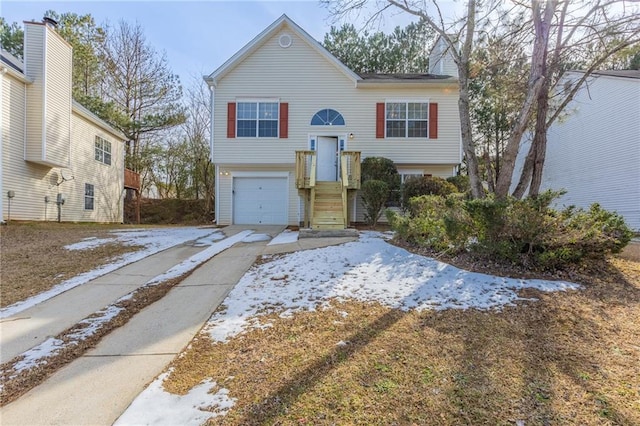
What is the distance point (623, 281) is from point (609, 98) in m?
12.0

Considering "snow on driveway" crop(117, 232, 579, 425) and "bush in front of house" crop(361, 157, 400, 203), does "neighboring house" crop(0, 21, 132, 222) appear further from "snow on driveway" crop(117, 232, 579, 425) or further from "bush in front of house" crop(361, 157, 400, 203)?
"bush in front of house" crop(361, 157, 400, 203)

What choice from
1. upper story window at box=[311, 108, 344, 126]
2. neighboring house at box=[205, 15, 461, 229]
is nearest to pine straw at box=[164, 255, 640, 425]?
neighboring house at box=[205, 15, 461, 229]

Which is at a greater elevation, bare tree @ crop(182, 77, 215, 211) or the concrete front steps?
bare tree @ crop(182, 77, 215, 211)

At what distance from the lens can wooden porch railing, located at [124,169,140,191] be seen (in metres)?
19.9

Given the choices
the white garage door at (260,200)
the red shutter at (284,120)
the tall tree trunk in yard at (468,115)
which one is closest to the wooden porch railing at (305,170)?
the red shutter at (284,120)

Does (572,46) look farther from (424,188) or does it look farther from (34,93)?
(34,93)

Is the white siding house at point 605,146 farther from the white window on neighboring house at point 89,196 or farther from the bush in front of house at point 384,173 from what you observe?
the white window on neighboring house at point 89,196

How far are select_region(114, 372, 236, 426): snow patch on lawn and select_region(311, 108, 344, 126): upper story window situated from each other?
1208cm

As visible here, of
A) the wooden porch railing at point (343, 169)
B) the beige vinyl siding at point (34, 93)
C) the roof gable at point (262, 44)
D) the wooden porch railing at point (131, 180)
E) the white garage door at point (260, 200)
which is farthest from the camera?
the wooden porch railing at point (131, 180)

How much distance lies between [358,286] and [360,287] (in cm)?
4

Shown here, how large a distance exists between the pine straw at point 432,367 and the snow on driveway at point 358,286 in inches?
9.7

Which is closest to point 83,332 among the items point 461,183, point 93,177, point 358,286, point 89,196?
point 358,286

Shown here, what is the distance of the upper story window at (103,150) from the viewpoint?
16.8 metres

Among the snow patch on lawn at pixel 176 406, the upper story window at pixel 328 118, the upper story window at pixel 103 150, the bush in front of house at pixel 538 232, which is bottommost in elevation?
the snow patch on lawn at pixel 176 406
